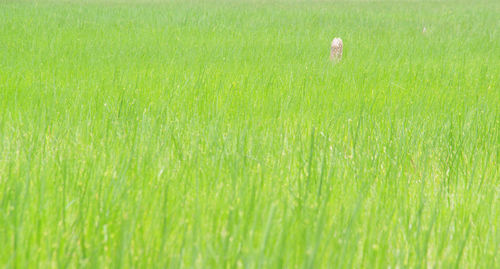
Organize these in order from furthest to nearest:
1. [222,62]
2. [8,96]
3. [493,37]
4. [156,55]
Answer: [493,37] < [156,55] < [222,62] < [8,96]

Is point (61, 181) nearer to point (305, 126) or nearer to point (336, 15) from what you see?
point (305, 126)

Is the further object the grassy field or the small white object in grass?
the small white object in grass

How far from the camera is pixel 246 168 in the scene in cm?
204

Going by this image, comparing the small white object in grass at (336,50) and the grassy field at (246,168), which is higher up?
the grassy field at (246,168)

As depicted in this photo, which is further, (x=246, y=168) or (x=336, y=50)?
(x=336, y=50)

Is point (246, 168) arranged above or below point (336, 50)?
above

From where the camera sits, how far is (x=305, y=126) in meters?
3.15

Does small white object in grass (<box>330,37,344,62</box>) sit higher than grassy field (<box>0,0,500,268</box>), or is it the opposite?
grassy field (<box>0,0,500,268</box>)

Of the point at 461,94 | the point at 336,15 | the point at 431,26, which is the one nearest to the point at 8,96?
the point at 461,94

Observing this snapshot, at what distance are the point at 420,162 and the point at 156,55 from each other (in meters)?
4.36

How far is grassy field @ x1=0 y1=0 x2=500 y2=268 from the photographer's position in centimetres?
140

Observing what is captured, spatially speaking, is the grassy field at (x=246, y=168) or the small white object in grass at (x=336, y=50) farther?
the small white object in grass at (x=336, y=50)

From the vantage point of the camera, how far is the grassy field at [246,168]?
55.2 inches

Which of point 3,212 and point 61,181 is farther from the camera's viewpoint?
point 61,181
